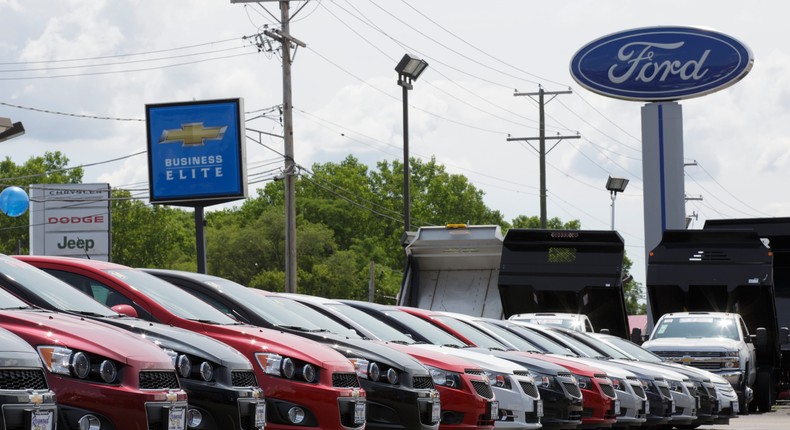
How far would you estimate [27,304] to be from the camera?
869 centimetres

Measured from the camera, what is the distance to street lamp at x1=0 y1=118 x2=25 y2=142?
19750 mm

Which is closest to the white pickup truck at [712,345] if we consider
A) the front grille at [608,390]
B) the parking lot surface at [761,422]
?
the parking lot surface at [761,422]

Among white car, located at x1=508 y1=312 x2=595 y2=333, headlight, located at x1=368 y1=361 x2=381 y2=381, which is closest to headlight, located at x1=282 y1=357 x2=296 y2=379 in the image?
headlight, located at x1=368 y1=361 x2=381 y2=381

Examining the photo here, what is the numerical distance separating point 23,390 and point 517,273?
63.0ft

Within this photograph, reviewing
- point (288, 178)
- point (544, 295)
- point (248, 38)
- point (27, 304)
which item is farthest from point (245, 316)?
point (248, 38)

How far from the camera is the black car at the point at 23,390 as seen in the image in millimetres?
6883

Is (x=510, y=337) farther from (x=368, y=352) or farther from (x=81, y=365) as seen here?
(x=81, y=365)

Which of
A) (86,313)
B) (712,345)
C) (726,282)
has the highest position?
(726,282)

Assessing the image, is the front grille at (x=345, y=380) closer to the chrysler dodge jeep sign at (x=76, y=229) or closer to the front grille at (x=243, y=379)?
the front grille at (x=243, y=379)

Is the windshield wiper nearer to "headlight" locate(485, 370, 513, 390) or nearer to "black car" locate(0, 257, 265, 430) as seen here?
"black car" locate(0, 257, 265, 430)

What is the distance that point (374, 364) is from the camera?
11.3 meters

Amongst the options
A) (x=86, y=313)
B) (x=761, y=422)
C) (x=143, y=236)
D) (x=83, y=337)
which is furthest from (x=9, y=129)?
(x=143, y=236)

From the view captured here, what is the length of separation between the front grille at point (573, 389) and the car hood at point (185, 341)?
614 cm

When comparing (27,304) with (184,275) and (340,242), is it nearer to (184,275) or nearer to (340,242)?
(184,275)
